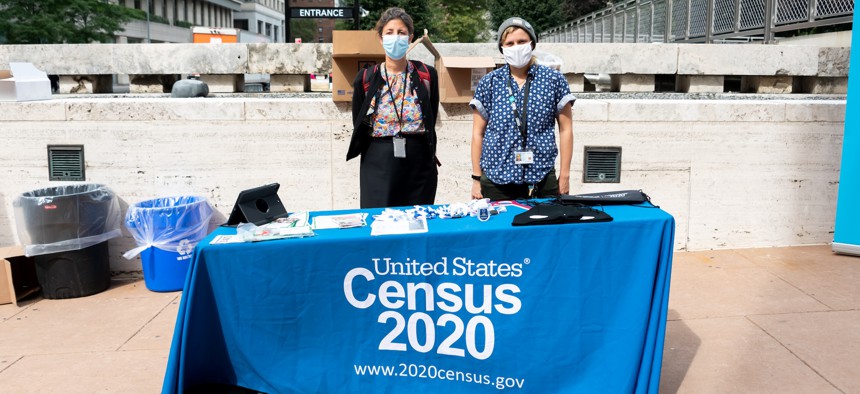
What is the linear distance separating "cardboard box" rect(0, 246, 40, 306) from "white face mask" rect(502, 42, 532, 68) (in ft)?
12.7

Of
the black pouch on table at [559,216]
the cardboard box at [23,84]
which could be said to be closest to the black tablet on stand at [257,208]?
the black pouch on table at [559,216]

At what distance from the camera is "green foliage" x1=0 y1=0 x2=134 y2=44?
88.8 ft

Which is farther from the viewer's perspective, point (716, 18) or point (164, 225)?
point (716, 18)

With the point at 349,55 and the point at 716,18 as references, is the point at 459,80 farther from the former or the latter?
the point at 716,18

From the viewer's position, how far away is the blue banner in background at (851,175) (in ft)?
18.3

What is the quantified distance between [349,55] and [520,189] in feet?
6.53

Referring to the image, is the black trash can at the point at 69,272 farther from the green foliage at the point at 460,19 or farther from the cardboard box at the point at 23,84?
the green foliage at the point at 460,19

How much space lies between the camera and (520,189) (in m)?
4.02

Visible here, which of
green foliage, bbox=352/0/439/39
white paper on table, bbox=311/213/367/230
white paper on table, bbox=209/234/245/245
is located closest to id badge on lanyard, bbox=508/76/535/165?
white paper on table, bbox=311/213/367/230

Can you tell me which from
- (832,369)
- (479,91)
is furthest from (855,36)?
(479,91)

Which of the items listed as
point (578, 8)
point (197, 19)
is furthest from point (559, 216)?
point (197, 19)

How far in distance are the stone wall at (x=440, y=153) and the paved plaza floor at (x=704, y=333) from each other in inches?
20.1

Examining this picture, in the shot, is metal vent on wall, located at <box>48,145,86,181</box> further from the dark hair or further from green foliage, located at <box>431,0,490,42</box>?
green foliage, located at <box>431,0,490,42</box>

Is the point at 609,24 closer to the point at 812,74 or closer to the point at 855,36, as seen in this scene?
the point at 812,74
